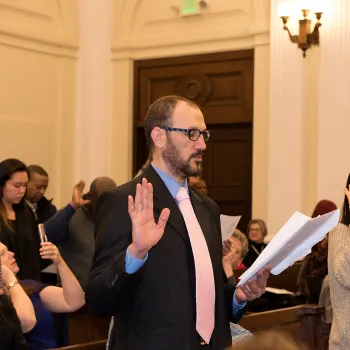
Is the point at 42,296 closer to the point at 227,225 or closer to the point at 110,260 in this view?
the point at 227,225

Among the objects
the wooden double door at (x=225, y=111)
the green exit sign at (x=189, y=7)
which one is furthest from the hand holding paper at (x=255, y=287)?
the green exit sign at (x=189, y=7)

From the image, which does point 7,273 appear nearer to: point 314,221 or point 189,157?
point 189,157

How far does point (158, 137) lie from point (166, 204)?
260mm

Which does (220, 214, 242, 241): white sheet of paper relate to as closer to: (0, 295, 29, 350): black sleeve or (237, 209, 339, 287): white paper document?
(0, 295, 29, 350): black sleeve

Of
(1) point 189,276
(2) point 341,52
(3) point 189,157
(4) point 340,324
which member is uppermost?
(2) point 341,52

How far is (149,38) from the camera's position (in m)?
10.6

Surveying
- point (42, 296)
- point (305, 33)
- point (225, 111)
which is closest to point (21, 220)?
point (42, 296)

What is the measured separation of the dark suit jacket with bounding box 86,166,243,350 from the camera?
2.91 metres

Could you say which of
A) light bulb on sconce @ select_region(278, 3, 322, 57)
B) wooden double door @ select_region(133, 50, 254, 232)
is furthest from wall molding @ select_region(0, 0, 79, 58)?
light bulb on sconce @ select_region(278, 3, 322, 57)

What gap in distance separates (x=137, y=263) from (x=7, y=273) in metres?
1.37

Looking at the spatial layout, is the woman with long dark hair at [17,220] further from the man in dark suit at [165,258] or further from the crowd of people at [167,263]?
the man in dark suit at [165,258]

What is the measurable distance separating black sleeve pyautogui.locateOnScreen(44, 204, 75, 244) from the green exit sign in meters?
4.53

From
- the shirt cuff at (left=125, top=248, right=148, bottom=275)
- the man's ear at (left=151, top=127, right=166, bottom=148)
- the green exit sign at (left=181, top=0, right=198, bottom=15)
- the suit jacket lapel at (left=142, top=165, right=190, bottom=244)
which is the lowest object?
the shirt cuff at (left=125, top=248, right=148, bottom=275)

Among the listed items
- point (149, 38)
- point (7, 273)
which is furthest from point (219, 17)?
point (7, 273)
